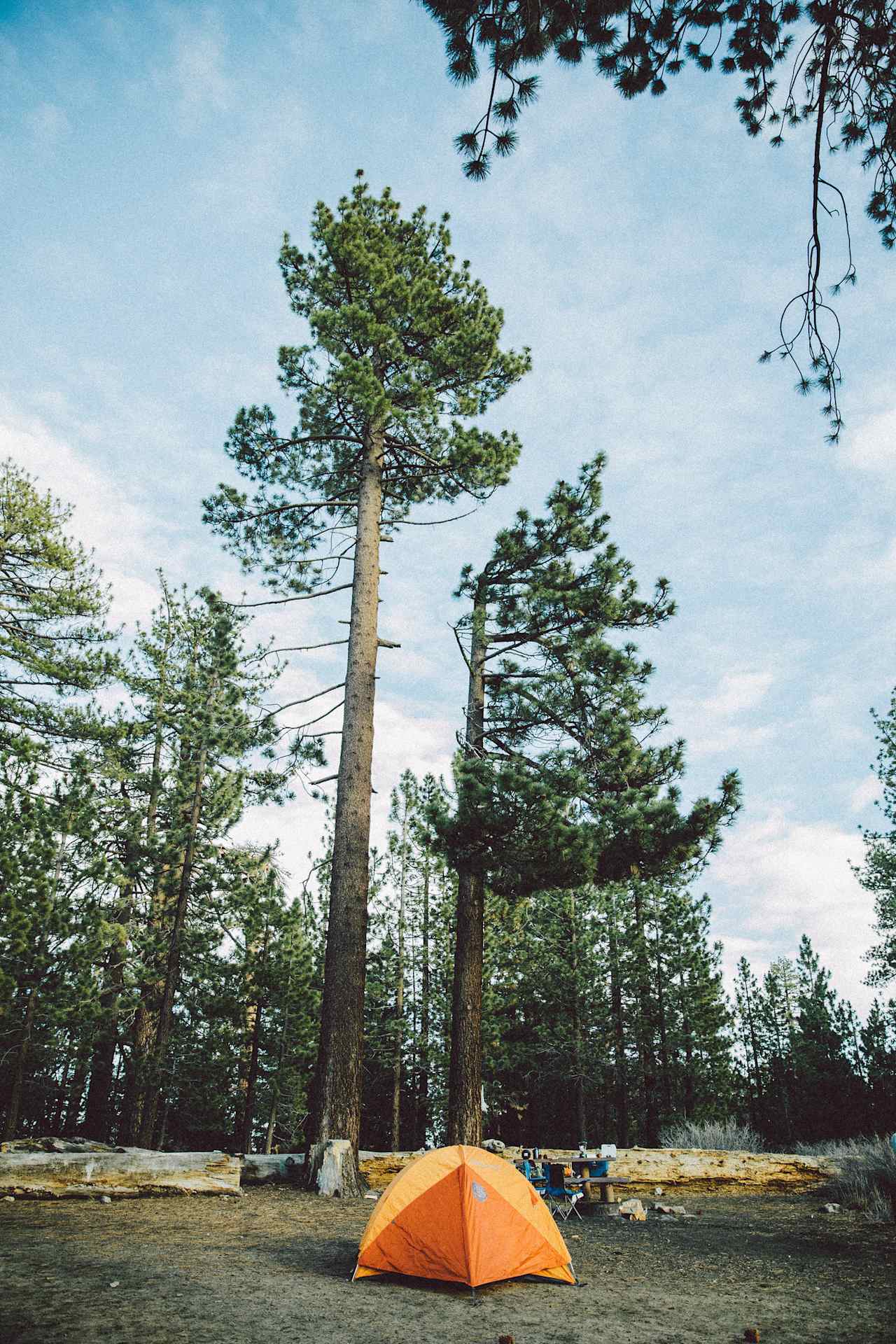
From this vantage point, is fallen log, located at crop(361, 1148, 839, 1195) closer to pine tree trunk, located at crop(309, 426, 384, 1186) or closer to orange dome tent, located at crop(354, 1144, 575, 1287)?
pine tree trunk, located at crop(309, 426, 384, 1186)

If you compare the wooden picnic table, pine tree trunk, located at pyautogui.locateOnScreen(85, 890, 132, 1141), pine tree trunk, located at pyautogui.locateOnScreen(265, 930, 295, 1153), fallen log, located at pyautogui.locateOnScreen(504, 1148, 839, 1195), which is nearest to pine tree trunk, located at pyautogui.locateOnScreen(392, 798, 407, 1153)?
pine tree trunk, located at pyautogui.locateOnScreen(265, 930, 295, 1153)

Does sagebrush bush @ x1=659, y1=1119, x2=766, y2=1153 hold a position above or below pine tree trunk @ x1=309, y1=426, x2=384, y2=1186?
below

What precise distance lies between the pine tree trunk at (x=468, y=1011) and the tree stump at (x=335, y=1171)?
1738 millimetres

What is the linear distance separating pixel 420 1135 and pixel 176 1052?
55.0 ft

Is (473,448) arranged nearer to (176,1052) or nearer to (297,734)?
(297,734)

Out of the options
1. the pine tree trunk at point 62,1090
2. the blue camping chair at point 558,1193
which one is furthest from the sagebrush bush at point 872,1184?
the pine tree trunk at point 62,1090

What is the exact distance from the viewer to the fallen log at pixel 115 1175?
757 cm

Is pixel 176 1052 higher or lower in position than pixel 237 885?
lower

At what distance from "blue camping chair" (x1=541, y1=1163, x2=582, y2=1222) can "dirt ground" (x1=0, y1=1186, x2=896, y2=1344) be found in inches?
67.3

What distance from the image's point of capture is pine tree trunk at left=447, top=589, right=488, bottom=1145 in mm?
9766

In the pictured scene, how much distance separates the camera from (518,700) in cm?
1216

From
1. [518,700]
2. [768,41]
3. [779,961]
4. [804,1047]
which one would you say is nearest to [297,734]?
[518,700]

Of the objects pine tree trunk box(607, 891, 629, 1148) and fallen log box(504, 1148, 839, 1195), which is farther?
pine tree trunk box(607, 891, 629, 1148)

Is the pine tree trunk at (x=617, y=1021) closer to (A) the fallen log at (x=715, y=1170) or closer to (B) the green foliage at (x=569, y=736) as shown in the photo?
(A) the fallen log at (x=715, y=1170)
